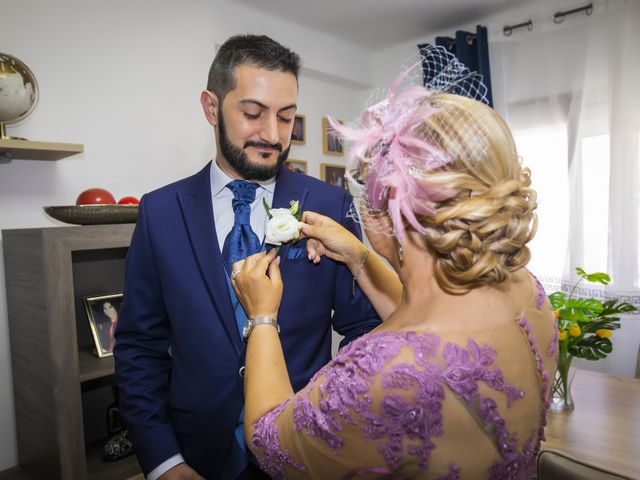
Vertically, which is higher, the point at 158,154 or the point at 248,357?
the point at 158,154

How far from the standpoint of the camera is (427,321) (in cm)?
87

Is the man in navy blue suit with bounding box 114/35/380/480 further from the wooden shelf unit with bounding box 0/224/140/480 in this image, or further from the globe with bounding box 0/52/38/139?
the globe with bounding box 0/52/38/139

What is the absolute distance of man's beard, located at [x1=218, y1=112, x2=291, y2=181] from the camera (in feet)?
4.60

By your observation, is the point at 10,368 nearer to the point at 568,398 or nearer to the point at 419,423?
the point at 419,423

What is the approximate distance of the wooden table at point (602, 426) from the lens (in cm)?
154

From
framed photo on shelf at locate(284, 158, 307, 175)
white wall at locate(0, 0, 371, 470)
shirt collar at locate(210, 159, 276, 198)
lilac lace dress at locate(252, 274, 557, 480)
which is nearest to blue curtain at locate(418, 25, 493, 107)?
framed photo on shelf at locate(284, 158, 307, 175)

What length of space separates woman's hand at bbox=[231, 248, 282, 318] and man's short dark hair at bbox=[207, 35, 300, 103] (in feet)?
1.79

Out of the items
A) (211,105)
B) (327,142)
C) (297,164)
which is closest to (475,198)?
(211,105)

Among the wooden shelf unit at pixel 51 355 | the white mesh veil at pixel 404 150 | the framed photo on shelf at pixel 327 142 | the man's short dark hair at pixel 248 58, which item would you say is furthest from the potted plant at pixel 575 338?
the framed photo on shelf at pixel 327 142

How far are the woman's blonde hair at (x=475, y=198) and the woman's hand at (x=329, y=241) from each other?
48cm

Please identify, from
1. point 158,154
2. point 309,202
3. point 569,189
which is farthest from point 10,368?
point 569,189

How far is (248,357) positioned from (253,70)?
811 mm

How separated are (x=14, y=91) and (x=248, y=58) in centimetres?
122

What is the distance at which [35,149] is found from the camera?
2.04 m
